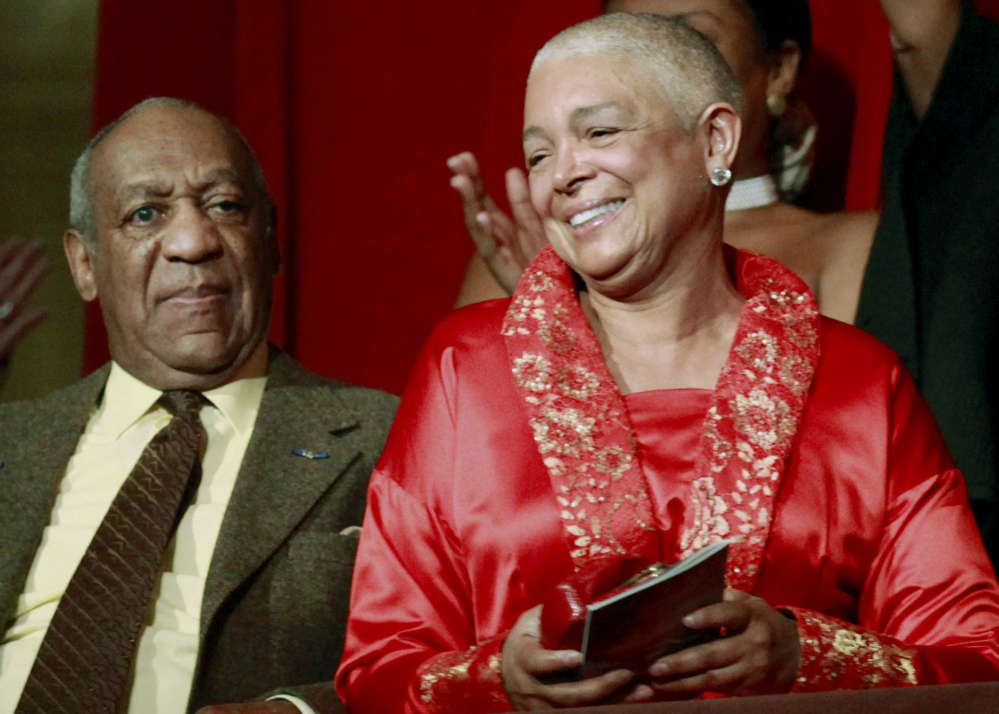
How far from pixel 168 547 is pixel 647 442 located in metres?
0.69

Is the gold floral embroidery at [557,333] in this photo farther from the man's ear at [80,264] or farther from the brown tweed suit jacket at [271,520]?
the man's ear at [80,264]

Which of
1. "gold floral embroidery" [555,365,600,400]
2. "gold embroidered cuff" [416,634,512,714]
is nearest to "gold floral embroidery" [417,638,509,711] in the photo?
"gold embroidered cuff" [416,634,512,714]

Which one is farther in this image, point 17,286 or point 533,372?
point 17,286

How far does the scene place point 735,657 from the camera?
1.14 metres

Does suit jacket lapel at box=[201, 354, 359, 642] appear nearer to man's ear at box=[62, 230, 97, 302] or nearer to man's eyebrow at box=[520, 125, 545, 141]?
man's ear at box=[62, 230, 97, 302]

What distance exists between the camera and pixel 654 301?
1440 mm

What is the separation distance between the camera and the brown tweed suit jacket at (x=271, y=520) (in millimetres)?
1623

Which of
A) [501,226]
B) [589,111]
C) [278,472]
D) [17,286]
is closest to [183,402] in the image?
[278,472]

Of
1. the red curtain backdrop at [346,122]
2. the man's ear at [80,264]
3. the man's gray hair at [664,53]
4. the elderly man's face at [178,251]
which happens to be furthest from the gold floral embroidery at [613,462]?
the red curtain backdrop at [346,122]

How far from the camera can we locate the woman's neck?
142 cm

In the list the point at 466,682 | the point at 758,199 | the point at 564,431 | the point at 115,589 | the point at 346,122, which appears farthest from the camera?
the point at 346,122

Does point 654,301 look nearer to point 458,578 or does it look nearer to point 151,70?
point 458,578

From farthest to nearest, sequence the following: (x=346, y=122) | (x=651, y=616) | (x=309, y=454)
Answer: (x=346, y=122) < (x=309, y=454) < (x=651, y=616)

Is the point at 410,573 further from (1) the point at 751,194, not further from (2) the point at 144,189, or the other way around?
(1) the point at 751,194
